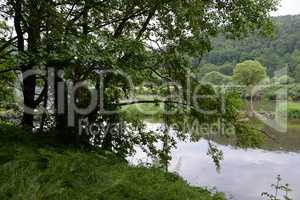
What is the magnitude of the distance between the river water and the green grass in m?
7.87

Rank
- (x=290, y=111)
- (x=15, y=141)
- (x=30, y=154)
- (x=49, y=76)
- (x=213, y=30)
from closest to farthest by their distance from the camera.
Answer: (x=30, y=154), (x=15, y=141), (x=49, y=76), (x=213, y=30), (x=290, y=111)

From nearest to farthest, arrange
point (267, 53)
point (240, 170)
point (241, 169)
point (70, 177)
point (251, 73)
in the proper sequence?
1. point (70, 177)
2. point (240, 170)
3. point (241, 169)
4. point (251, 73)
5. point (267, 53)

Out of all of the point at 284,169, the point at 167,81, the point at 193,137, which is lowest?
the point at 284,169

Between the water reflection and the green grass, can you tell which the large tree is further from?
the green grass

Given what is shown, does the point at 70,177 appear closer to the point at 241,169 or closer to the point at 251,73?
the point at 241,169

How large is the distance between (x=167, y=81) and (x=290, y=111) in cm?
4270

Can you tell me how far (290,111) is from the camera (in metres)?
48.0

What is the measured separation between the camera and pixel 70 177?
4.83 meters

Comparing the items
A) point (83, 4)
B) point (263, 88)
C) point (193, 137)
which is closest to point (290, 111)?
point (263, 88)

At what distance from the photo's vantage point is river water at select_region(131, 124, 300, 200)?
53.9 ft

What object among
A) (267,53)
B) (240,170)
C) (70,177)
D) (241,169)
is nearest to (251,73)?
(267,53)

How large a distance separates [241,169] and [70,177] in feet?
52.9

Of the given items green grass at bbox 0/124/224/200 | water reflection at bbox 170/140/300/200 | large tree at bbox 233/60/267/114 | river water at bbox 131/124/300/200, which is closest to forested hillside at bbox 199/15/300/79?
large tree at bbox 233/60/267/114

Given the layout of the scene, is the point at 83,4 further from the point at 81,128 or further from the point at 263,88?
the point at 263,88
